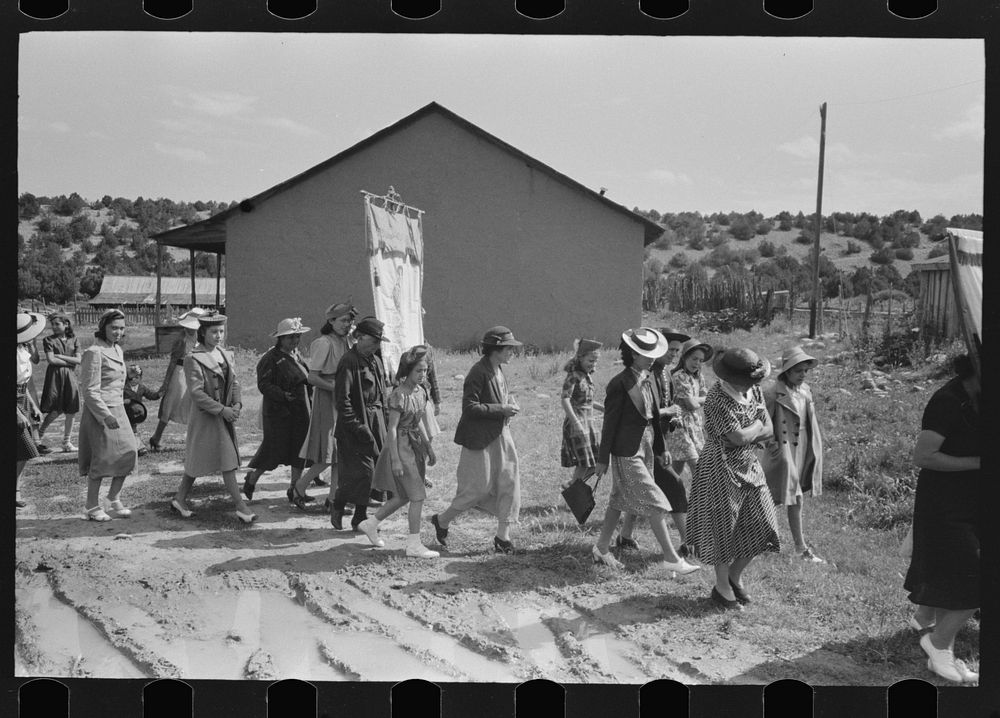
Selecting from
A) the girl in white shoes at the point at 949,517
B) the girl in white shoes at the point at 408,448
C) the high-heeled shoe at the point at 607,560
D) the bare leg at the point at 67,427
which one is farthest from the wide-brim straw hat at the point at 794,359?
the bare leg at the point at 67,427

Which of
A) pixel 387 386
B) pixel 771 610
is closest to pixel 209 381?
pixel 387 386

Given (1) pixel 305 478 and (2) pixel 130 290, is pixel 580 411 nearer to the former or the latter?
(1) pixel 305 478

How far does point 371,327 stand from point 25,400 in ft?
9.84

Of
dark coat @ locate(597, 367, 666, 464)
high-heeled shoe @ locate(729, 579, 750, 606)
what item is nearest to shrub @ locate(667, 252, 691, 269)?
dark coat @ locate(597, 367, 666, 464)

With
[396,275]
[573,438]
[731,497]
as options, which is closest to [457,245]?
[396,275]

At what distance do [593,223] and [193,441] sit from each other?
3.87m

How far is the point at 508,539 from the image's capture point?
232 inches

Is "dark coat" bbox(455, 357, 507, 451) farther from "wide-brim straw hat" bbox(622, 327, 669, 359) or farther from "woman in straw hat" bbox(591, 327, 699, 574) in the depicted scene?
"wide-brim straw hat" bbox(622, 327, 669, 359)

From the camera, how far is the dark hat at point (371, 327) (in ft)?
19.8

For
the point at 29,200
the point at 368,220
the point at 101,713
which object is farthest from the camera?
the point at 368,220

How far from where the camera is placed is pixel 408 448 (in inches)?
231

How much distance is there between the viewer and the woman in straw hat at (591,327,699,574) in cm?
550

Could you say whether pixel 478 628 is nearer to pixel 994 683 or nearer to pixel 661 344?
pixel 661 344

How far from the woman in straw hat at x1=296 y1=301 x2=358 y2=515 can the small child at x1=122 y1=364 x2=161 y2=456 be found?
1.34m
